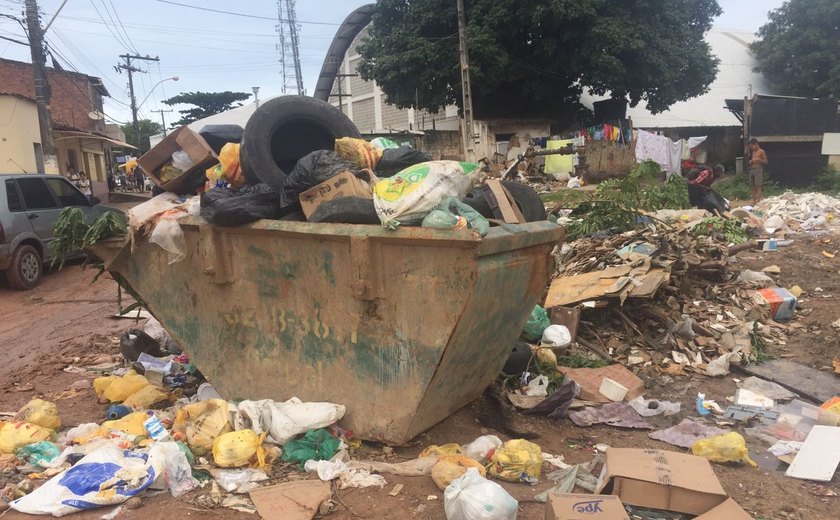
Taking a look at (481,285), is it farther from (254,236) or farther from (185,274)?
(185,274)

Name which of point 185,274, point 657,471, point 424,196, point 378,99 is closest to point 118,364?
point 185,274

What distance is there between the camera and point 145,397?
4.03 meters

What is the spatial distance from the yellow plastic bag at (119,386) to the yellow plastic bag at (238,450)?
1.33 m

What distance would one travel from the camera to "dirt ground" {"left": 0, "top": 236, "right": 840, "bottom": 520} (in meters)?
2.83

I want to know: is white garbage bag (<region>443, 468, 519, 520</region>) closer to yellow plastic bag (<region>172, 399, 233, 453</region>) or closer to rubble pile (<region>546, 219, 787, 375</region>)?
yellow plastic bag (<region>172, 399, 233, 453</region>)

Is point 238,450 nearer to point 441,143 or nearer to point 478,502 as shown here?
point 478,502

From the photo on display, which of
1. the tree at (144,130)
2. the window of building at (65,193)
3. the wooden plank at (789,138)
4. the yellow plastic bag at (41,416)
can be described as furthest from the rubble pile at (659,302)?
the tree at (144,130)

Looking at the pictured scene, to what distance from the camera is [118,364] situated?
5129 mm

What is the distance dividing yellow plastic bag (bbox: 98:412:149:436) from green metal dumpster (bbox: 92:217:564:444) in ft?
1.61

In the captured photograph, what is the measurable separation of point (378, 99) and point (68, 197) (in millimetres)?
33182

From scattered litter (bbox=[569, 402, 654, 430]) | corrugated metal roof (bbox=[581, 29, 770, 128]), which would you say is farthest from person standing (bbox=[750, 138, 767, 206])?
corrugated metal roof (bbox=[581, 29, 770, 128])

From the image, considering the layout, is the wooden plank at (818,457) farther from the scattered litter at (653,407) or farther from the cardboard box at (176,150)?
the cardboard box at (176,150)

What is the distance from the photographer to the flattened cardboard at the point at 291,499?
8.84 feet

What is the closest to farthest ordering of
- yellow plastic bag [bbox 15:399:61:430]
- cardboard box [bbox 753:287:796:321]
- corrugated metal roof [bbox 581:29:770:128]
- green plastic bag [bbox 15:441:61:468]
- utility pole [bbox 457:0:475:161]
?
green plastic bag [bbox 15:441:61:468] → yellow plastic bag [bbox 15:399:61:430] → cardboard box [bbox 753:287:796:321] → utility pole [bbox 457:0:475:161] → corrugated metal roof [bbox 581:29:770:128]
